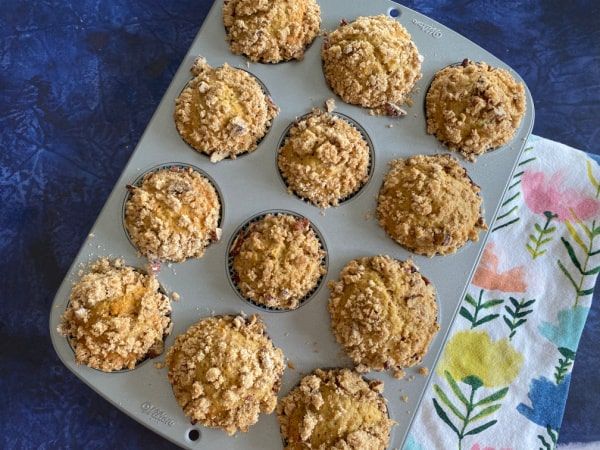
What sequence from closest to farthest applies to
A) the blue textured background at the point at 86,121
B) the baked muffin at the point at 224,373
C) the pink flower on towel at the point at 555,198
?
the baked muffin at the point at 224,373 → the blue textured background at the point at 86,121 → the pink flower on towel at the point at 555,198

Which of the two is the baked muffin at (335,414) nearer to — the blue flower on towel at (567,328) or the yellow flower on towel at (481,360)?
the yellow flower on towel at (481,360)

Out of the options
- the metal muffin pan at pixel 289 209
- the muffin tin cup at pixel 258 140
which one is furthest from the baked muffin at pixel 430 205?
the muffin tin cup at pixel 258 140

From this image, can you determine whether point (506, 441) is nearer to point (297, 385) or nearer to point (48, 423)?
point (297, 385)

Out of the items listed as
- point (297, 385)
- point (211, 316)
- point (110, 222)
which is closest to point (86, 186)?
point (110, 222)

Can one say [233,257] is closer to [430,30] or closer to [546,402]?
[430,30]

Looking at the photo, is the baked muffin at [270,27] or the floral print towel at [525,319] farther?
the floral print towel at [525,319]

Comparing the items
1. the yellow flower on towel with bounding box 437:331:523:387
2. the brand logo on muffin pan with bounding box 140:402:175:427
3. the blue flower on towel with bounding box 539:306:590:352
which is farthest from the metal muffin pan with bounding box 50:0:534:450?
the blue flower on towel with bounding box 539:306:590:352
